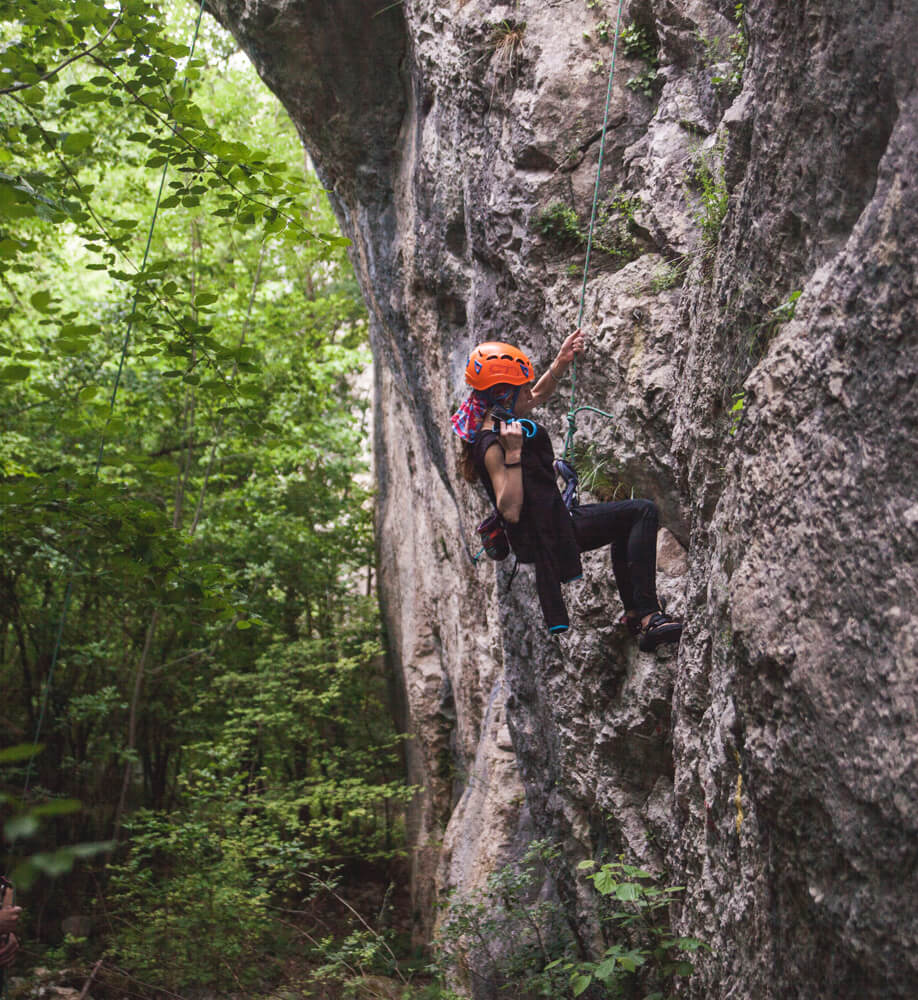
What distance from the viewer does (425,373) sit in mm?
8289

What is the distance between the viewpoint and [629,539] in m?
4.45

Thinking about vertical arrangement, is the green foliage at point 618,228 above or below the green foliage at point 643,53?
below

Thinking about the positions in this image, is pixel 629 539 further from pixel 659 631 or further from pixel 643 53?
pixel 643 53

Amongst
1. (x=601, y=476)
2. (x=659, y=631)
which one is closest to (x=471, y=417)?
(x=601, y=476)

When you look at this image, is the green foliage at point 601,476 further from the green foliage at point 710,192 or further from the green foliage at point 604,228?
the green foliage at point 710,192

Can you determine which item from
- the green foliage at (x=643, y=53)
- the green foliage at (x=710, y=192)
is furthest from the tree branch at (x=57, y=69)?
the green foliage at (x=643, y=53)

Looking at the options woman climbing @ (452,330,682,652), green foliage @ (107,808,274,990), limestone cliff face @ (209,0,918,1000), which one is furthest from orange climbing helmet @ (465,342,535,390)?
green foliage @ (107,808,274,990)

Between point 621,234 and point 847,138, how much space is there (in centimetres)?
253

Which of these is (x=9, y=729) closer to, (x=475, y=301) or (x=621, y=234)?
(x=475, y=301)

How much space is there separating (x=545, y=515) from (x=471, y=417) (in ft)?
2.18

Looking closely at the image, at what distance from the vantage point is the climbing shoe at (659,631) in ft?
14.2

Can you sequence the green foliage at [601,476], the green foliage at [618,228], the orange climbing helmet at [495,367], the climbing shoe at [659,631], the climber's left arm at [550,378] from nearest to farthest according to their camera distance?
the climbing shoe at [659,631] → the orange climbing helmet at [495,367] → the climber's left arm at [550,378] → the green foliage at [601,476] → the green foliage at [618,228]

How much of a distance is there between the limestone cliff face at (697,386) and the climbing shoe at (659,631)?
0.74 feet

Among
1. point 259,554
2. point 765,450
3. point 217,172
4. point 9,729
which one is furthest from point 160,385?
point 765,450
